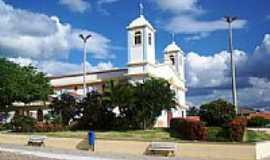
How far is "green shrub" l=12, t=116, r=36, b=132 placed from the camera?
117 ft

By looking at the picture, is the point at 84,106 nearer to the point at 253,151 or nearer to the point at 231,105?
the point at 231,105

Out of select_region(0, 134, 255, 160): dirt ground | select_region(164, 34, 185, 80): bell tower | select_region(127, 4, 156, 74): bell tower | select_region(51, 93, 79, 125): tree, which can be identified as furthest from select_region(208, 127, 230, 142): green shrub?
select_region(164, 34, 185, 80): bell tower

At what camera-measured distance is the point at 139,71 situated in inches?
1864

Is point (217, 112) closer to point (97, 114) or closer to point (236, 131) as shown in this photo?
point (236, 131)

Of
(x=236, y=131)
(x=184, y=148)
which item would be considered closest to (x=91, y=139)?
(x=184, y=148)

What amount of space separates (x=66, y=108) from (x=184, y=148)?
1954 cm

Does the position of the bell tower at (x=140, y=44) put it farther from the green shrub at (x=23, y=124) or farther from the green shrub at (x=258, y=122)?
the green shrub at (x=23, y=124)

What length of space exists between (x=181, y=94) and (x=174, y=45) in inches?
273

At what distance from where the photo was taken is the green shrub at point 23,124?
35.6 meters

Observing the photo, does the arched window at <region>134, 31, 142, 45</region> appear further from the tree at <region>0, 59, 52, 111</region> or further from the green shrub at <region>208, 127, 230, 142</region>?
the green shrub at <region>208, 127, 230, 142</region>

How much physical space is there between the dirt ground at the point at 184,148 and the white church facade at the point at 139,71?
16.4 m

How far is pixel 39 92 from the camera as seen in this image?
46875 mm

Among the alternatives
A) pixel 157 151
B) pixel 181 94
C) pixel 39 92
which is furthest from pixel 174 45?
pixel 157 151

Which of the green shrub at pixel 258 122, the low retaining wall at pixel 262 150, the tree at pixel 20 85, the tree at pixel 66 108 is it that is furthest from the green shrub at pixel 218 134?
the tree at pixel 20 85
